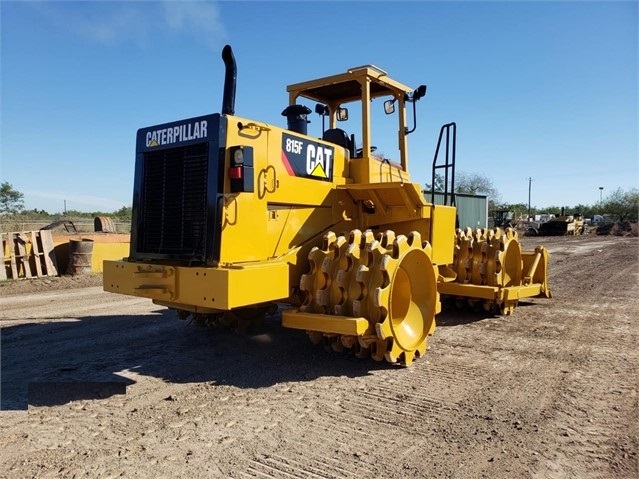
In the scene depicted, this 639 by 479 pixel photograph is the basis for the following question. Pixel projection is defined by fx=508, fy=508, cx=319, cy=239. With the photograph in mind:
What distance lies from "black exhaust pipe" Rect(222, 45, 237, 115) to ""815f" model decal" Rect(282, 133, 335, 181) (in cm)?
61

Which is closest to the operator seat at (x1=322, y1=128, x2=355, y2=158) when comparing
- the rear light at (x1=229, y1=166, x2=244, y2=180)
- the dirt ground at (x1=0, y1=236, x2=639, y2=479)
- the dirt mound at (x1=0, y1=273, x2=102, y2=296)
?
the rear light at (x1=229, y1=166, x2=244, y2=180)

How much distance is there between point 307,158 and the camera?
17.8ft

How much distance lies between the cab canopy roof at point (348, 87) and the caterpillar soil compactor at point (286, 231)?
3 centimetres

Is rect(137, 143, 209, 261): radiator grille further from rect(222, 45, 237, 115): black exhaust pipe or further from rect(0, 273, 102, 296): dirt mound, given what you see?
rect(0, 273, 102, 296): dirt mound

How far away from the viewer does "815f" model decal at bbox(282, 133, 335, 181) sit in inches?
204

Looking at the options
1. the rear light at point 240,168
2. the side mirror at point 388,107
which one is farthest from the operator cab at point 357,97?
the rear light at point 240,168

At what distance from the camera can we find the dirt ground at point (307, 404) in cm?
320

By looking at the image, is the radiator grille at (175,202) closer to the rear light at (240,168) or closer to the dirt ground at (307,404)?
the rear light at (240,168)

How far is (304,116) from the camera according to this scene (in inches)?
233

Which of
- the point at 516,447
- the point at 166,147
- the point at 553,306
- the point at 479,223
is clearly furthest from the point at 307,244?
the point at 479,223

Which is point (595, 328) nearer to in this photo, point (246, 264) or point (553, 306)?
point (553, 306)

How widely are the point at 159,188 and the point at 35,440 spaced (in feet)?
7.98

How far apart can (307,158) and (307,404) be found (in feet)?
8.38

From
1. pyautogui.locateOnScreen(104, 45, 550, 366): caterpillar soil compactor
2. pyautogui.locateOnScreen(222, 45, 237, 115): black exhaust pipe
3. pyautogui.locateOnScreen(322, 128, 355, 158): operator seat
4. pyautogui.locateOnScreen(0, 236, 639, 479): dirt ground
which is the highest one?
pyautogui.locateOnScreen(222, 45, 237, 115): black exhaust pipe
